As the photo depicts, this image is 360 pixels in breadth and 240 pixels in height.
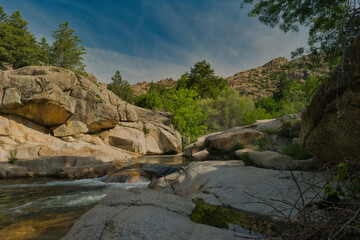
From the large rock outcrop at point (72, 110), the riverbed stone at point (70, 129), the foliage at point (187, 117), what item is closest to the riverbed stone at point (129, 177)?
the large rock outcrop at point (72, 110)

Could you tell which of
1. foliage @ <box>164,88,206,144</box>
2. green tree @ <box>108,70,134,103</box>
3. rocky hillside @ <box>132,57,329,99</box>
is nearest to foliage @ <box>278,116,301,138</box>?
foliage @ <box>164,88,206,144</box>

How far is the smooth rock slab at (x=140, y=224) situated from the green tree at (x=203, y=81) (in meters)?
38.1

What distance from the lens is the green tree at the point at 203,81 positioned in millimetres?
42125

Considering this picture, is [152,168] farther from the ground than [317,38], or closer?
closer

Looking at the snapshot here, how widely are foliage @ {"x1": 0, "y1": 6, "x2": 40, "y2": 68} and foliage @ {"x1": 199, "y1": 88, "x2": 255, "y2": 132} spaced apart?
2862 centimetres

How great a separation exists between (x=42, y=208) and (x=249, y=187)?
582 centimetres

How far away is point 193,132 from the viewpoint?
2875 centimetres

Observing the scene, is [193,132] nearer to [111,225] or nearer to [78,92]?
[78,92]

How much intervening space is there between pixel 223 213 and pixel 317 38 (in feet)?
26.6

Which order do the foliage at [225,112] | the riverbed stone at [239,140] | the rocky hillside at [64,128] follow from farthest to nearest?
the foliage at [225,112] → the rocky hillside at [64,128] → the riverbed stone at [239,140]

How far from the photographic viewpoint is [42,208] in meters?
5.76

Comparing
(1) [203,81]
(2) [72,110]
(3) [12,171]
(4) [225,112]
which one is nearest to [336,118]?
(3) [12,171]

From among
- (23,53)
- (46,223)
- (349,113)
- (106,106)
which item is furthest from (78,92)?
(349,113)

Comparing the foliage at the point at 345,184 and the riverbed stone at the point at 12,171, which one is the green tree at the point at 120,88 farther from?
the foliage at the point at 345,184
